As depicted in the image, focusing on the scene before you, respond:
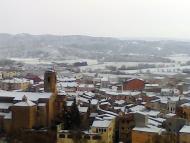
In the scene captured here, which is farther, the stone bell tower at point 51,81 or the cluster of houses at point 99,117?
the stone bell tower at point 51,81

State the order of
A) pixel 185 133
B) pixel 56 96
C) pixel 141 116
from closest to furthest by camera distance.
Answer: pixel 185 133
pixel 141 116
pixel 56 96

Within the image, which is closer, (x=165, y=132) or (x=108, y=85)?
(x=165, y=132)

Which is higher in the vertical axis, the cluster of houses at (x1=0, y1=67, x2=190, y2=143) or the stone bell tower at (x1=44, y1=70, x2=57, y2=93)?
the stone bell tower at (x1=44, y1=70, x2=57, y2=93)

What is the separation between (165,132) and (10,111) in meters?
6.54

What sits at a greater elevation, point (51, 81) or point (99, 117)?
point (51, 81)

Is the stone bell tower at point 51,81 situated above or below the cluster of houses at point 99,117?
above

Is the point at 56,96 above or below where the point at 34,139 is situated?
above

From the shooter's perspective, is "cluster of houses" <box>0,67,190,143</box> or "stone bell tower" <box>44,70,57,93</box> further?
"stone bell tower" <box>44,70,57,93</box>

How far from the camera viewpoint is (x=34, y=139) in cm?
1869

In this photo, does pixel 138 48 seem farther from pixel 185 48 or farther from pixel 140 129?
pixel 140 129

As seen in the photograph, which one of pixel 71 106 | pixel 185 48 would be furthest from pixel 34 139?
pixel 185 48

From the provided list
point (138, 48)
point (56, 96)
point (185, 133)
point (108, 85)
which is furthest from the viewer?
point (138, 48)

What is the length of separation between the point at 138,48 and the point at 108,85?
6300cm

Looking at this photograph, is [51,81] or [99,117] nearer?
[99,117]
